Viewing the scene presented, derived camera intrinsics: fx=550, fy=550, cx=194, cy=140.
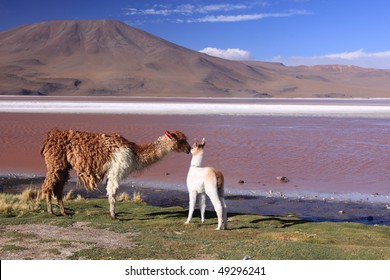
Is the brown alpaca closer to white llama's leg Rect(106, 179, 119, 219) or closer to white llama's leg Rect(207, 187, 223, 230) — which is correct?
white llama's leg Rect(106, 179, 119, 219)

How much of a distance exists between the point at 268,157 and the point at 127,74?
12318cm

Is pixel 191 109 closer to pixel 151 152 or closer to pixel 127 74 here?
pixel 151 152

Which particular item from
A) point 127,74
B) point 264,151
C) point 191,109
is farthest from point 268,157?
point 127,74

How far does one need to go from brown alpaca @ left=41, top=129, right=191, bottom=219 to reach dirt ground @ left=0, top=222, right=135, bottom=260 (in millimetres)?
1581

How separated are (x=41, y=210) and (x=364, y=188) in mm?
9090

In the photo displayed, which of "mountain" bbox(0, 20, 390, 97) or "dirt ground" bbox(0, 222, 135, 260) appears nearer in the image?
"dirt ground" bbox(0, 222, 135, 260)

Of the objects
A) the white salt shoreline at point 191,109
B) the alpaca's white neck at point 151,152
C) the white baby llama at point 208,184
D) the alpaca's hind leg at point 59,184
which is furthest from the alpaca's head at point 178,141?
the white salt shoreline at point 191,109

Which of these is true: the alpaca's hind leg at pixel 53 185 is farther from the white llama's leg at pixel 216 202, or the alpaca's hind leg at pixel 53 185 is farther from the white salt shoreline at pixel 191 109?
the white salt shoreline at pixel 191 109

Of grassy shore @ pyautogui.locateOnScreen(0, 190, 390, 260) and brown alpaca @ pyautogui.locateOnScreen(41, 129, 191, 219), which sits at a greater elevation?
brown alpaca @ pyautogui.locateOnScreen(41, 129, 191, 219)

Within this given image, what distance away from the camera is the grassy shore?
267 inches

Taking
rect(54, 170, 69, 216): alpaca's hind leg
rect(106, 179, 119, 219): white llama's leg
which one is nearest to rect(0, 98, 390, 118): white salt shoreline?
rect(54, 170, 69, 216): alpaca's hind leg

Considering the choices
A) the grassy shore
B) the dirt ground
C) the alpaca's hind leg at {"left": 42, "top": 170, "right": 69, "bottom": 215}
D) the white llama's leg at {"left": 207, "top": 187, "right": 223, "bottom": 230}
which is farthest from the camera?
the alpaca's hind leg at {"left": 42, "top": 170, "right": 69, "bottom": 215}

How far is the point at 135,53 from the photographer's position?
182750 mm

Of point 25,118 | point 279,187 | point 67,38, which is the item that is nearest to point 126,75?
point 67,38
